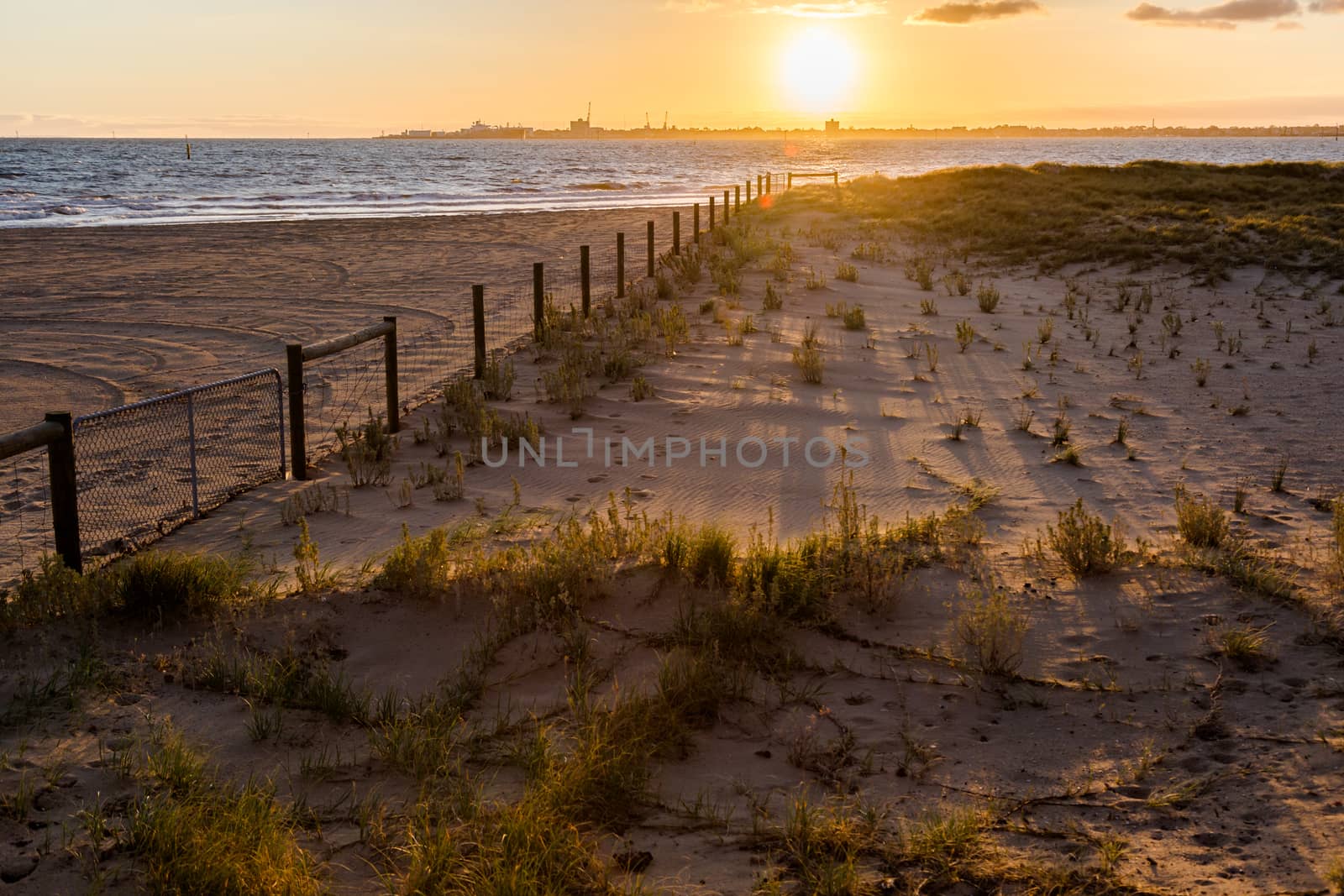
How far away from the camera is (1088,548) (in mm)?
5797

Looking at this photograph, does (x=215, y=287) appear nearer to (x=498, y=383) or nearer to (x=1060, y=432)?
(x=498, y=383)

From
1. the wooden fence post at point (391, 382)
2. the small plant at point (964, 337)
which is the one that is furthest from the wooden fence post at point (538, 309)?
the small plant at point (964, 337)

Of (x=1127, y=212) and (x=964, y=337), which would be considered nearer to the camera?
(x=964, y=337)

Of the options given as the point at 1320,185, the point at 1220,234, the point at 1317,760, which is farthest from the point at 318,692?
the point at 1320,185

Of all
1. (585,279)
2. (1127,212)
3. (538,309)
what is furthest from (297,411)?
(1127,212)

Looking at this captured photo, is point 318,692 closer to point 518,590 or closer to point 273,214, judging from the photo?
point 518,590

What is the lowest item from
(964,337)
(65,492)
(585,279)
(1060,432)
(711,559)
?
(711,559)

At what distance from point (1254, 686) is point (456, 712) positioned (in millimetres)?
3484

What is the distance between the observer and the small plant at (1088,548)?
19.0 ft

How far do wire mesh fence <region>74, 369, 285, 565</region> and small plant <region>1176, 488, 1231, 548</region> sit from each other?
623 centimetres

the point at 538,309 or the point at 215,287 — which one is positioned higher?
the point at 215,287

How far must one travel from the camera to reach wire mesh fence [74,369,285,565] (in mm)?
6957

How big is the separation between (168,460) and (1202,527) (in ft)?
25.9

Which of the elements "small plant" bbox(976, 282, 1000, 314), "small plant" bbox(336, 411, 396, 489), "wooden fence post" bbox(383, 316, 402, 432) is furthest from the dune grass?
"small plant" bbox(336, 411, 396, 489)
